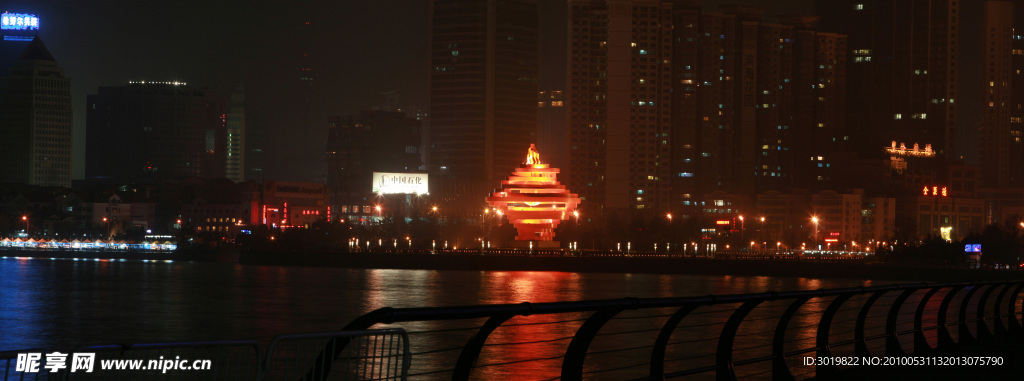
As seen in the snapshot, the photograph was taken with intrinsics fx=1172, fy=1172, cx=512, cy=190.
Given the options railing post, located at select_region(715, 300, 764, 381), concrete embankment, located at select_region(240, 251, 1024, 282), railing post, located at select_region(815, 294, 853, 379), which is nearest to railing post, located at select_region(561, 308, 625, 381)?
railing post, located at select_region(715, 300, 764, 381)

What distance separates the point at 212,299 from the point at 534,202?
288ft

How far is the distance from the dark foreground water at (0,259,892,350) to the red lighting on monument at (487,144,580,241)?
39.9 metres

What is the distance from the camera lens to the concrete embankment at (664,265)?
426ft

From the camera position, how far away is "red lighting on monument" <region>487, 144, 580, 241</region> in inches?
6545

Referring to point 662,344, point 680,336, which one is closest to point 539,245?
point 680,336

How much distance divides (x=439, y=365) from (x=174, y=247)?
16169cm

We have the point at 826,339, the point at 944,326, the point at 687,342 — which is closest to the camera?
the point at 826,339

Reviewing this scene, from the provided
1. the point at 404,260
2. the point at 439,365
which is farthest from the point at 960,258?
the point at 439,365

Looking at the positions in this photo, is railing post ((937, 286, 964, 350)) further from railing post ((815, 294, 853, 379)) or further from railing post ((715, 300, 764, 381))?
railing post ((715, 300, 764, 381))

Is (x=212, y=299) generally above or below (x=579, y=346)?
below

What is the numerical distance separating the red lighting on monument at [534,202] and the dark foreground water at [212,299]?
A: 131 feet

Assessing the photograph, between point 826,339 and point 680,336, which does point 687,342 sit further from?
point 680,336

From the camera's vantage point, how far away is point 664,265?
475 feet

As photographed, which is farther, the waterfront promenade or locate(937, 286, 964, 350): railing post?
locate(937, 286, 964, 350): railing post
